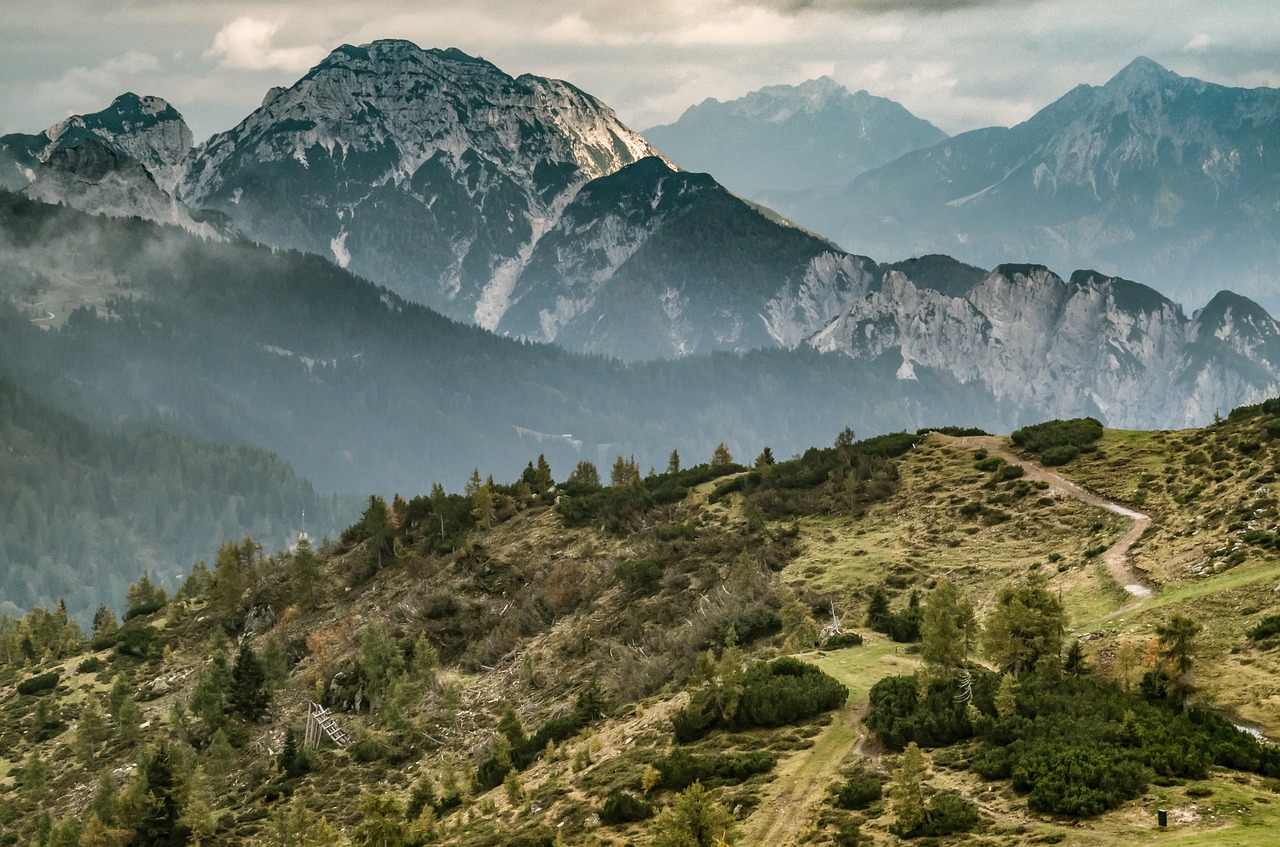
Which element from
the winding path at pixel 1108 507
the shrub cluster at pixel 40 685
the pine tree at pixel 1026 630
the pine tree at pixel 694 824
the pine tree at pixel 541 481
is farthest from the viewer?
the pine tree at pixel 541 481

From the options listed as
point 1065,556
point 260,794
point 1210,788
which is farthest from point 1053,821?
point 260,794

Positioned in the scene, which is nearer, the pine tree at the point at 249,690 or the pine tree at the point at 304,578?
the pine tree at the point at 249,690

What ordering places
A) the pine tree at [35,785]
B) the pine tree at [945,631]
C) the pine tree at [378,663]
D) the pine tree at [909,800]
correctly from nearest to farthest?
the pine tree at [909,800] → the pine tree at [945,631] → the pine tree at [378,663] → the pine tree at [35,785]

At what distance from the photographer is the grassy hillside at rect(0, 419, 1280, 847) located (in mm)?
41219

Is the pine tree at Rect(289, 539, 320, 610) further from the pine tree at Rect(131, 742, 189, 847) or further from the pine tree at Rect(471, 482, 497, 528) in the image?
the pine tree at Rect(131, 742, 189, 847)

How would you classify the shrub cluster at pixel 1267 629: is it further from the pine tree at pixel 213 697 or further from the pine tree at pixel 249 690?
the pine tree at pixel 249 690

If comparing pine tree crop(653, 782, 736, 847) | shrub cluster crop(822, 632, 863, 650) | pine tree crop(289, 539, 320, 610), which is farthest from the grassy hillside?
shrub cluster crop(822, 632, 863, 650)

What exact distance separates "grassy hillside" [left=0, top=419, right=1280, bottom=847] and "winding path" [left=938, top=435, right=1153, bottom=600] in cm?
32

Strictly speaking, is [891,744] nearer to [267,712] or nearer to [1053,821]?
[1053,821]

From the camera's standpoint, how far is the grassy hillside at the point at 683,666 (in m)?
41.2

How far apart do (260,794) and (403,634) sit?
883 inches

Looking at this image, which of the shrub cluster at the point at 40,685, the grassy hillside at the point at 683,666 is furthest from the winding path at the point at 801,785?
the shrub cluster at the point at 40,685

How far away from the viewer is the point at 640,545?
94500 millimetres

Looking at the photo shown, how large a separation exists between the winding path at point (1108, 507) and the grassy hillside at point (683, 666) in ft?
1.04
